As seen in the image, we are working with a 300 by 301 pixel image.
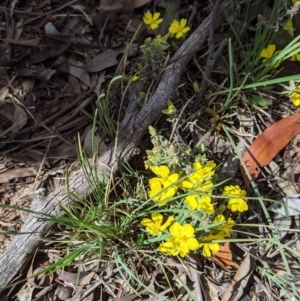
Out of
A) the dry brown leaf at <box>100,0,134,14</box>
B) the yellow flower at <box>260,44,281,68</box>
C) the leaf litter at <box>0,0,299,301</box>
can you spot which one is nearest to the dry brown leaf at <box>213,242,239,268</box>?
the leaf litter at <box>0,0,299,301</box>

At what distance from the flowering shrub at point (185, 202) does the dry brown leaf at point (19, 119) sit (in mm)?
635

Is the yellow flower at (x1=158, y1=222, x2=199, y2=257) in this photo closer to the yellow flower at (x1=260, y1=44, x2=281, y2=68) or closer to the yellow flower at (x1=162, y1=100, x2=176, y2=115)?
the yellow flower at (x1=162, y1=100, x2=176, y2=115)

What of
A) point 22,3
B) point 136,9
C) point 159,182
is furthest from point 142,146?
point 22,3

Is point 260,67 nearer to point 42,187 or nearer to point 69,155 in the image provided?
point 69,155

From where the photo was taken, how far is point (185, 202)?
76.9 inches

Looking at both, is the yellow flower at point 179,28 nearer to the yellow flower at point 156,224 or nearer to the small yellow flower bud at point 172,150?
the small yellow flower bud at point 172,150

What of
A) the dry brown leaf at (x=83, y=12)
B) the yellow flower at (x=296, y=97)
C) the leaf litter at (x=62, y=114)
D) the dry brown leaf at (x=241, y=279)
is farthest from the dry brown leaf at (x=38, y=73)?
the dry brown leaf at (x=241, y=279)

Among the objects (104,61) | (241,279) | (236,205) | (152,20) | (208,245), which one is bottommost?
(241,279)

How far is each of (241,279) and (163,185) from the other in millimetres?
521

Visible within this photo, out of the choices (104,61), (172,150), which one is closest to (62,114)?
(104,61)

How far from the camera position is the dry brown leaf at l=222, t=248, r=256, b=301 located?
2049 millimetres

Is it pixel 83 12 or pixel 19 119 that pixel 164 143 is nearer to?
pixel 19 119

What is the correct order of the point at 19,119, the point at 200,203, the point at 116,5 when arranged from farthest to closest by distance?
the point at 116,5, the point at 19,119, the point at 200,203

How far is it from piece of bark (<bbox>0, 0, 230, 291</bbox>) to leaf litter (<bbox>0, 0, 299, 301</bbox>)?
0.10 m
